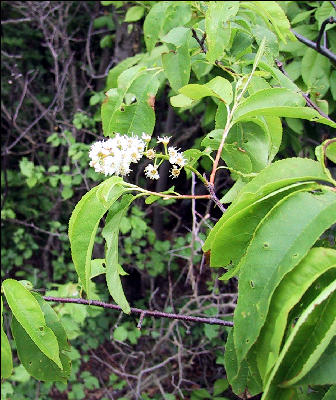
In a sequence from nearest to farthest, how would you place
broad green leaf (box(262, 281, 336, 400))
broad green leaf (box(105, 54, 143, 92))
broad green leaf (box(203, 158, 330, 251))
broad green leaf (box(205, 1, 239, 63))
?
broad green leaf (box(262, 281, 336, 400))
broad green leaf (box(203, 158, 330, 251))
broad green leaf (box(205, 1, 239, 63))
broad green leaf (box(105, 54, 143, 92))

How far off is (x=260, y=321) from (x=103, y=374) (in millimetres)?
2891

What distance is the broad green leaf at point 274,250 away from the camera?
0.50m

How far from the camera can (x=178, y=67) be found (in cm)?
104

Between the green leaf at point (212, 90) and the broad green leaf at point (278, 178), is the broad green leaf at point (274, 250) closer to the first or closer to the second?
the broad green leaf at point (278, 178)

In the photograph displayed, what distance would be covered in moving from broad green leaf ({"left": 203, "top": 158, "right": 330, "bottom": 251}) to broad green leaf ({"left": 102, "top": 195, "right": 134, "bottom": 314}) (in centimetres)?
19

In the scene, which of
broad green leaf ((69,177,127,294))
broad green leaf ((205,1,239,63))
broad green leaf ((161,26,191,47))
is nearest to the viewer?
broad green leaf ((69,177,127,294))

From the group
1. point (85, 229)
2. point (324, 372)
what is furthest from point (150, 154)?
point (324, 372)

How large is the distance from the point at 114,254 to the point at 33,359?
26cm

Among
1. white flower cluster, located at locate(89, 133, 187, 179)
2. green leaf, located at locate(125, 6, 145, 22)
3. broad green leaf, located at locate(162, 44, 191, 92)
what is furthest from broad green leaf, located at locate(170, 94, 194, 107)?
green leaf, located at locate(125, 6, 145, 22)

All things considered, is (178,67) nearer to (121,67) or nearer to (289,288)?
(121,67)

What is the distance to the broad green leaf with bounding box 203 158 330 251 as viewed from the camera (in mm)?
553

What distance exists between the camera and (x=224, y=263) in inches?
24.9

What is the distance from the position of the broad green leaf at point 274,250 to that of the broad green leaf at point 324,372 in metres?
0.06

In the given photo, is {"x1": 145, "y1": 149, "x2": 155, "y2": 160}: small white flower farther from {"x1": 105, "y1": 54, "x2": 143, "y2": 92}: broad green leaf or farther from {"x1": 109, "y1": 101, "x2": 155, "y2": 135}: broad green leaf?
{"x1": 105, "y1": 54, "x2": 143, "y2": 92}: broad green leaf
